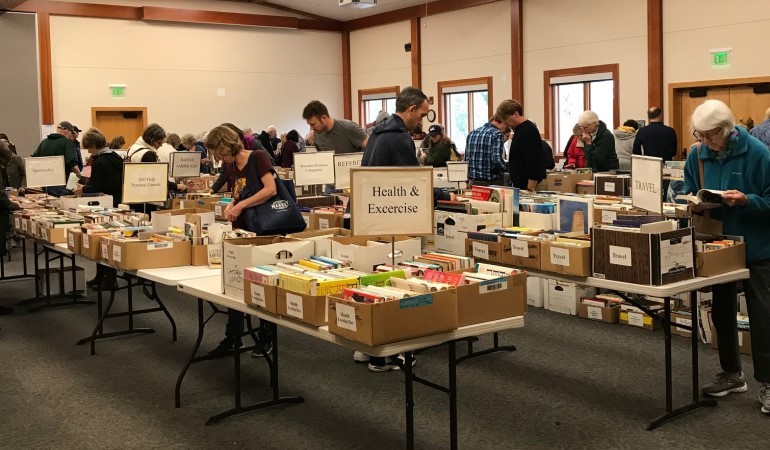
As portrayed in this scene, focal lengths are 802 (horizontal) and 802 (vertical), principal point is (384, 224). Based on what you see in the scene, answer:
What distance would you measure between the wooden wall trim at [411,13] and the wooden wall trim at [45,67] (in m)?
6.17

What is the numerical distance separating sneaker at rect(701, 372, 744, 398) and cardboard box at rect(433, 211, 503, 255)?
1469 millimetres

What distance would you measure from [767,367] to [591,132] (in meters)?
4.44

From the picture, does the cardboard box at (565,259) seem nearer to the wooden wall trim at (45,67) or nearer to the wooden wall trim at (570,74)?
the wooden wall trim at (570,74)

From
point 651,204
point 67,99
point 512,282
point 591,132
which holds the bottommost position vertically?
point 512,282

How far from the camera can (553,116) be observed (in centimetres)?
Answer: 1303

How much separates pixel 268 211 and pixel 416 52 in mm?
11582

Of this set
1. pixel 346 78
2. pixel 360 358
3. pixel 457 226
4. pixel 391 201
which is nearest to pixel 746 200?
pixel 391 201

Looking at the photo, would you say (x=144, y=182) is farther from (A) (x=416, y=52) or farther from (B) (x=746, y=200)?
(A) (x=416, y=52)

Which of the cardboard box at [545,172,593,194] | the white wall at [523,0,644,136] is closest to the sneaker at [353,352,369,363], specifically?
the cardboard box at [545,172,593,194]

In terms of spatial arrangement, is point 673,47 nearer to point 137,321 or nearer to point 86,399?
point 137,321

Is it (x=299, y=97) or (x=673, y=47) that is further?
(x=299, y=97)

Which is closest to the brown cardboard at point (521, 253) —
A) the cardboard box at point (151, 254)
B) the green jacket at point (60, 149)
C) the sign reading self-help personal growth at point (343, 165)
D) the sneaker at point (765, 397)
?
the sneaker at point (765, 397)

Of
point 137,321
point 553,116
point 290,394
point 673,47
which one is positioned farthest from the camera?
point 553,116

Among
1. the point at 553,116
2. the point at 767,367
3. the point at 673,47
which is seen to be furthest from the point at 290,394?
the point at 553,116
